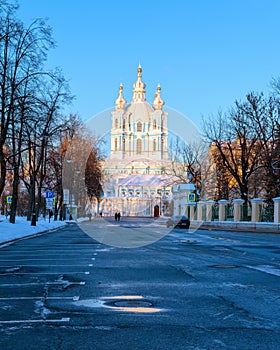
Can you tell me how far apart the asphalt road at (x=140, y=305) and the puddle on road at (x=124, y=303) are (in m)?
0.01

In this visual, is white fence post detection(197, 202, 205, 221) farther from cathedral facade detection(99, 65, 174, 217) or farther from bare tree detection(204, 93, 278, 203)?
cathedral facade detection(99, 65, 174, 217)

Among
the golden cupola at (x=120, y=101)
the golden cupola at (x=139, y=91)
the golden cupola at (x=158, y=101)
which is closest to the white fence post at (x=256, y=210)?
the golden cupola at (x=158, y=101)

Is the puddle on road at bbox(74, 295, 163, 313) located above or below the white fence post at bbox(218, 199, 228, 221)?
below

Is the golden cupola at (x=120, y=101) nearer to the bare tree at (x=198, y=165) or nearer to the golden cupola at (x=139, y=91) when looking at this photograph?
the golden cupola at (x=139, y=91)

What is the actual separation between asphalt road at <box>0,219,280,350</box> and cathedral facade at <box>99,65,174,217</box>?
12762cm

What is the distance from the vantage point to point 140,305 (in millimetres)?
7965

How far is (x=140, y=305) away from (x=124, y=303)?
0.30m

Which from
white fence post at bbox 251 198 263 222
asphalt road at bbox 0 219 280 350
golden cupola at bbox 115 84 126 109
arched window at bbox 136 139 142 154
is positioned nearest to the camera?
asphalt road at bbox 0 219 280 350

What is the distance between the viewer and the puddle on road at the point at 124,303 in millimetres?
7637

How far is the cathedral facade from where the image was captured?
14900 cm

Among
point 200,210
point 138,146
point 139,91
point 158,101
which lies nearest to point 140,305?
point 200,210

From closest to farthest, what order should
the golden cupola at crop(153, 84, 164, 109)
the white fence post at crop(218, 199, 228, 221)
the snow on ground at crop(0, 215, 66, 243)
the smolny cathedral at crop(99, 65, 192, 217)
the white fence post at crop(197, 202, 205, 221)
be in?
the snow on ground at crop(0, 215, 66, 243) → the white fence post at crop(218, 199, 228, 221) → the white fence post at crop(197, 202, 205, 221) → the smolny cathedral at crop(99, 65, 192, 217) → the golden cupola at crop(153, 84, 164, 109)

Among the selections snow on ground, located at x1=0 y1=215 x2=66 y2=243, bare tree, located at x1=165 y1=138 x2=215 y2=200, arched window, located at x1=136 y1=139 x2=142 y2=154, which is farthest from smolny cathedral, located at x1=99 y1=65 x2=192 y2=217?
snow on ground, located at x1=0 y1=215 x2=66 y2=243

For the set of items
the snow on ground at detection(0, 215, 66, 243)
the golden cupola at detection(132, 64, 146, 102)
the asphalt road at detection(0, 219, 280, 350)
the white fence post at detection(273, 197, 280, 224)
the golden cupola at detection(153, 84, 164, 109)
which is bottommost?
the asphalt road at detection(0, 219, 280, 350)
